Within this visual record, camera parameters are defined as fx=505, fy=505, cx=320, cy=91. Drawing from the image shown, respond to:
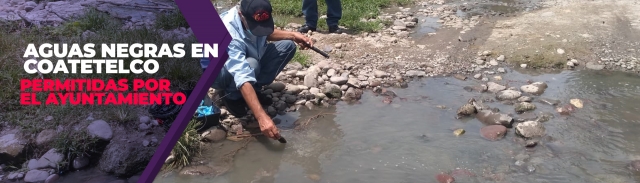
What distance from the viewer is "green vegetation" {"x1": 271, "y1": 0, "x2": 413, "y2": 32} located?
21.0 feet

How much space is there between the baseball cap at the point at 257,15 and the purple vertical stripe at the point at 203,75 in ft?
0.60

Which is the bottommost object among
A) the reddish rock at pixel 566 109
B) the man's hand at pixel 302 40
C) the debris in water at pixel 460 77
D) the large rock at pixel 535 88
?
the reddish rock at pixel 566 109

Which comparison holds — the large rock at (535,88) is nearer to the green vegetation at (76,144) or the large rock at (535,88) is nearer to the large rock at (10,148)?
the green vegetation at (76,144)

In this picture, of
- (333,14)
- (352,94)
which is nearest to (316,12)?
(333,14)

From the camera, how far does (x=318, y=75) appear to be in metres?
4.73

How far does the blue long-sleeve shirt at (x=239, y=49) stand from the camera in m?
3.31

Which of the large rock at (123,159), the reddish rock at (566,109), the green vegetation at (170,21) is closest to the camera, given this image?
the large rock at (123,159)

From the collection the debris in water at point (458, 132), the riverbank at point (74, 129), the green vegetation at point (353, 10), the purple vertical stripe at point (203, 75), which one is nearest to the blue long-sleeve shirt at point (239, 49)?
the purple vertical stripe at point (203, 75)

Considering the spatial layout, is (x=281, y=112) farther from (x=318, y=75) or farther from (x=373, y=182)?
(x=373, y=182)

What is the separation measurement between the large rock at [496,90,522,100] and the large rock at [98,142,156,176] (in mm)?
2826

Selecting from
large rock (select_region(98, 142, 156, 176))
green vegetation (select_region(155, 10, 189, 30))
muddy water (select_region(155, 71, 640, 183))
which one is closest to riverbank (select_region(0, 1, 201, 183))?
Result: large rock (select_region(98, 142, 156, 176))

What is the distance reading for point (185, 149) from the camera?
3312mm

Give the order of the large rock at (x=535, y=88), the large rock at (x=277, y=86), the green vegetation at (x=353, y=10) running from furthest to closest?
the green vegetation at (x=353, y=10) → the large rock at (x=277, y=86) → the large rock at (x=535, y=88)

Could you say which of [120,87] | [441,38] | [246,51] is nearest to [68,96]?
[120,87]
